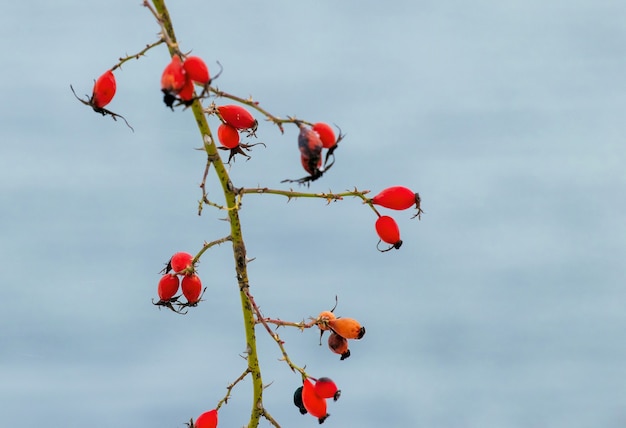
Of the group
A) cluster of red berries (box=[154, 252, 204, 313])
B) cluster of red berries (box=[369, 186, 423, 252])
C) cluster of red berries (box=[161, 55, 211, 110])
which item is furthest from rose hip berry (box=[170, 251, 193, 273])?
cluster of red berries (box=[161, 55, 211, 110])

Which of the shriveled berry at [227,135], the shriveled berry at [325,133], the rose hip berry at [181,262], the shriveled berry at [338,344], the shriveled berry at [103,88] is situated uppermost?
the shriveled berry at [227,135]

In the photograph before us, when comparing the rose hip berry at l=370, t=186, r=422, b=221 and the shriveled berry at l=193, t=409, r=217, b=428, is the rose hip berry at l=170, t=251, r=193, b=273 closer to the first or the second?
the shriveled berry at l=193, t=409, r=217, b=428

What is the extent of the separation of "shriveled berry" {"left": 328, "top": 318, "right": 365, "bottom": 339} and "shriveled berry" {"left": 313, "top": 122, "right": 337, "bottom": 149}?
2.98ft

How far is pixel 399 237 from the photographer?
4359 mm

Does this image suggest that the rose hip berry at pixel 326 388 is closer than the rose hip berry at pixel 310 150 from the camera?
No

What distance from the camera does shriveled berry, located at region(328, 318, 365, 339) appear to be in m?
4.18

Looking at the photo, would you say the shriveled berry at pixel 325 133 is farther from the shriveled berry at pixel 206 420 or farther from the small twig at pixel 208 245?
the shriveled berry at pixel 206 420

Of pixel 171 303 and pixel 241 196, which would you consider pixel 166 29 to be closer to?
pixel 241 196

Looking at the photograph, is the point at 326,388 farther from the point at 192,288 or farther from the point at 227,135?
the point at 227,135

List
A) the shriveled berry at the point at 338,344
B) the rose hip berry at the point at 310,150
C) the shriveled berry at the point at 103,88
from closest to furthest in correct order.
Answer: the rose hip berry at the point at 310,150 → the shriveled berry at the point at 103,88 → the shriveled berry at the point at 338,344

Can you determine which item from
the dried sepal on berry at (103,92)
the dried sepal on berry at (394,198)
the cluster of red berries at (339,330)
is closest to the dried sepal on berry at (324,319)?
the cluster of red berries at (339,330)

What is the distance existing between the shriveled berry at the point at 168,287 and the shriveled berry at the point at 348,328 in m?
0.79

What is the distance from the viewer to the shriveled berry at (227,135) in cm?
438

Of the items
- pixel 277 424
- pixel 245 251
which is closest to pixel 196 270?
pixel 245 251
